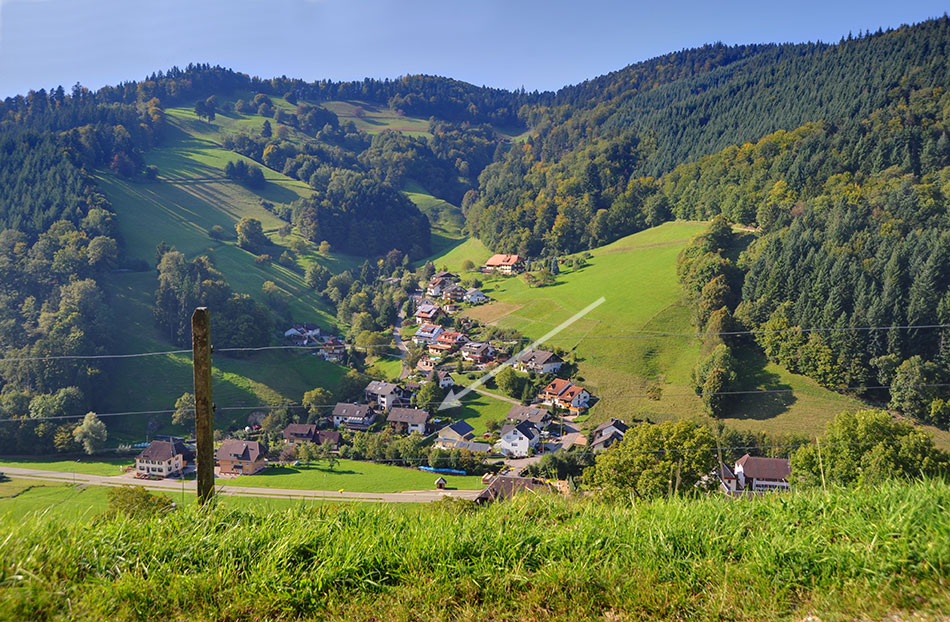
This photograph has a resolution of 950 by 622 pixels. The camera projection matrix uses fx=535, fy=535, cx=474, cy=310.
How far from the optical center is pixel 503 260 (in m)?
80.6

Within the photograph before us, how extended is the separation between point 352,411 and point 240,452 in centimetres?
1069

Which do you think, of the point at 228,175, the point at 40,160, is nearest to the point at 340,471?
the point at 40,160

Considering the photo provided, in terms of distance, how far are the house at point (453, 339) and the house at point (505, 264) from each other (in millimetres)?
25296

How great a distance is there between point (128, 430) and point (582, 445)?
1300 inches

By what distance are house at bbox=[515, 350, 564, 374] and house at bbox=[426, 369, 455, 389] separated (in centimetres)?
563

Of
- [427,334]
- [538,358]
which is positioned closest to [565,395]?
[538,358]

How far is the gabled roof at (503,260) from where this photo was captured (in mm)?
78875

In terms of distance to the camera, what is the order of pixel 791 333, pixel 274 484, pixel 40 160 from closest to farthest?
pixel 274 484, pixel 791 333, pixel 40 160

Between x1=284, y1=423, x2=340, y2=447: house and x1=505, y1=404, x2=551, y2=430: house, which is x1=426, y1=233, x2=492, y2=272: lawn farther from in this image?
x1=284, y1=423, x2=340, y2=447: house

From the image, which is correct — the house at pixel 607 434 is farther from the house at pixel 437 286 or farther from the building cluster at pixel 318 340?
the house at pixel 437 286

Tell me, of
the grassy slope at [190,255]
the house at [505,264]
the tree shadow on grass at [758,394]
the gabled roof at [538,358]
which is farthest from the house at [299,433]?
the house at [505,264]

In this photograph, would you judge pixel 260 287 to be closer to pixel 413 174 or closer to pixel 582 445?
pixel 582 445

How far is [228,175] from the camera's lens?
10962 cm

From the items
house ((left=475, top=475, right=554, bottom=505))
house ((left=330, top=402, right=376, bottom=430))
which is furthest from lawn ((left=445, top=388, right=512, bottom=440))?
house ((left=475, top=475, right=554, bottom=505))
